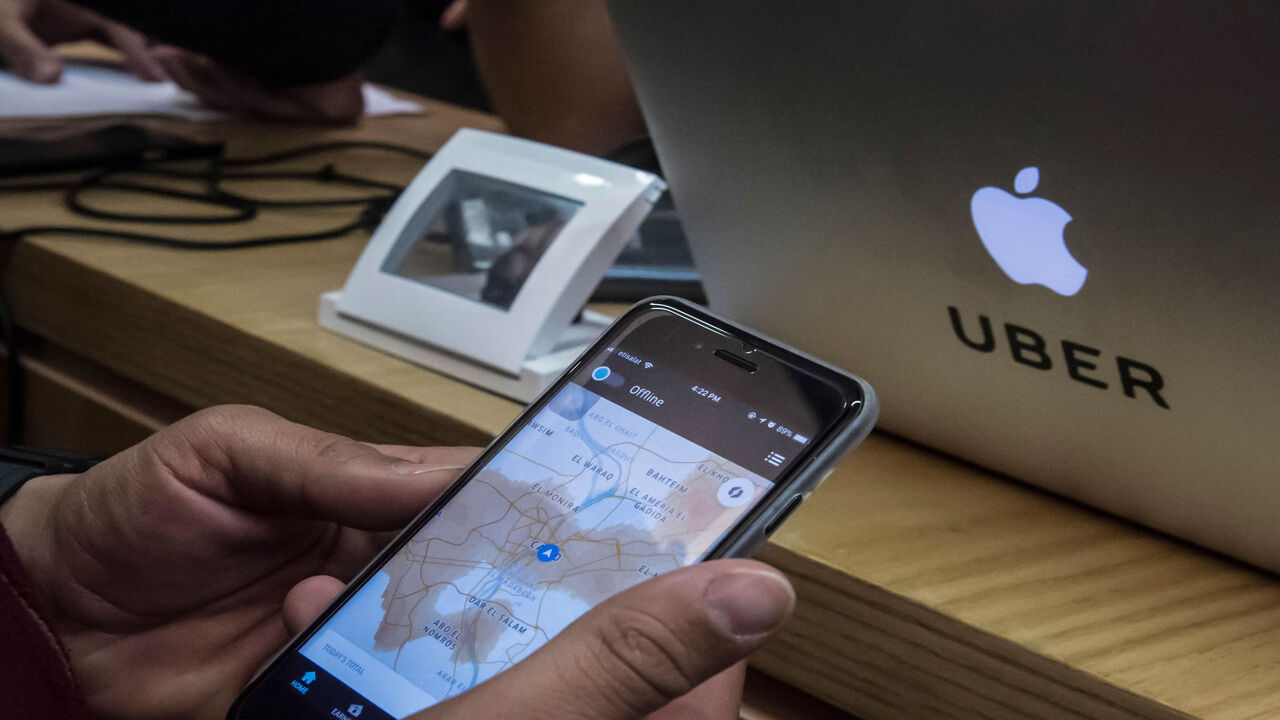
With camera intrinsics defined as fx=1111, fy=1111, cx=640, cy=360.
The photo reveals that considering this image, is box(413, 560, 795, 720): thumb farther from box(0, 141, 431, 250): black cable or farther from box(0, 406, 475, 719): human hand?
box(0, 141, 431, 250): black cable

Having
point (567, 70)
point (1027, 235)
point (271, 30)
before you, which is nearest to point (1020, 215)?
point (1027, 235)

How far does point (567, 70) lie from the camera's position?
0.81 m

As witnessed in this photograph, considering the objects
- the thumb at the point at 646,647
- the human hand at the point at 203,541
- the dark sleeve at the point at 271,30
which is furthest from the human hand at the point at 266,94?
the thumb at the point at 646,647

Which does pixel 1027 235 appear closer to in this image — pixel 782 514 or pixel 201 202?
pixel 782 514

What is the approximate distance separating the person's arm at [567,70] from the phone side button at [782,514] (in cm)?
52

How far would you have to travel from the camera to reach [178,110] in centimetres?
100

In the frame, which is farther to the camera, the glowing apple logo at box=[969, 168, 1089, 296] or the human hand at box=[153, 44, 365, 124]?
the human hand at box=[153, 44, 365, 124]

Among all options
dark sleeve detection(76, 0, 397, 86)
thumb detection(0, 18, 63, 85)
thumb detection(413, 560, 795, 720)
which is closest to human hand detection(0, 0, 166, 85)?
thumb detection(0, 18, 63, 85)

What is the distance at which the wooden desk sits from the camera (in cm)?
32

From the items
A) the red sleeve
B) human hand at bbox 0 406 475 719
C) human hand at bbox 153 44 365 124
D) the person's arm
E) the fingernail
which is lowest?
the red sleeve

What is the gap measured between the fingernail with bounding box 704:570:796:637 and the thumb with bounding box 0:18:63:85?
0.95 m

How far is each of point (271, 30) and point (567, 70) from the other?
0.31 metres

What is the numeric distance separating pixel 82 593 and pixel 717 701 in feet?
0.89

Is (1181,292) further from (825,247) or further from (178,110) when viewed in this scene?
(178,110)
